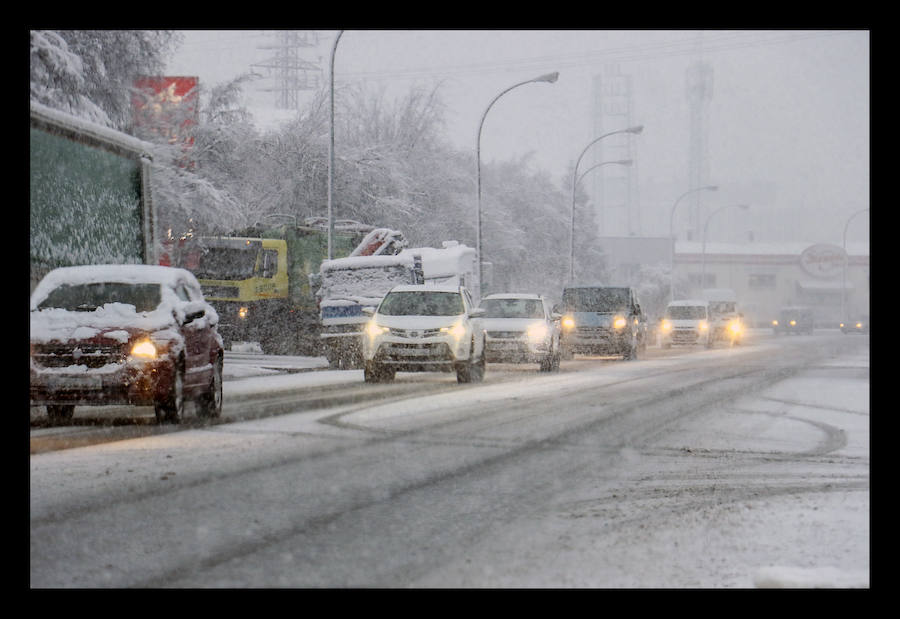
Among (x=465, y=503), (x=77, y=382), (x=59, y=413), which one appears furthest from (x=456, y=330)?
(x=465, y=503)

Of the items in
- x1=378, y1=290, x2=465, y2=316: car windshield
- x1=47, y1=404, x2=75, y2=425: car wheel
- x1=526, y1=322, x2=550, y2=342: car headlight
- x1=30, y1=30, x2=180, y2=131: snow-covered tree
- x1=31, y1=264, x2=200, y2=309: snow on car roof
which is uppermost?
x1=30, y1=30, x2=180, y2=131: snow-covered tree

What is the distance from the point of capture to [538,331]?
28.0 m

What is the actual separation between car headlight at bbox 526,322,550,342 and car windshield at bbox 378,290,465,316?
13.8ft

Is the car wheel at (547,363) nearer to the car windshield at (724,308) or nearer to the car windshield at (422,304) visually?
the car windshield at (422,304)

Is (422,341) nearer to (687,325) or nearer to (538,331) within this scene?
(538,331)

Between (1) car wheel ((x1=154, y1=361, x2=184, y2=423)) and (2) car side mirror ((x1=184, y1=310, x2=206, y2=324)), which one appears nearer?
(1) car wheel ((x1=154, y1=361, x2=184, y2=423))

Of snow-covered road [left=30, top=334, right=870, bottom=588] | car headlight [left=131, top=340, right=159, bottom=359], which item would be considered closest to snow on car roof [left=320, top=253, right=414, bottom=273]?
snow-covered road [left=30, top=334, right=870, bottom=588]

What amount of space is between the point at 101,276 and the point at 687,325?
112 feet

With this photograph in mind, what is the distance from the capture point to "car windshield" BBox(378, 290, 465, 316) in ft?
77.6

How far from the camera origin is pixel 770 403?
18797 millimetres

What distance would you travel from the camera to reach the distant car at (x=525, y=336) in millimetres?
27906

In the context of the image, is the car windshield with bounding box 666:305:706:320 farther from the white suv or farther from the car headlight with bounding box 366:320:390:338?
the car headlight with bounding box 366:320:390:338
